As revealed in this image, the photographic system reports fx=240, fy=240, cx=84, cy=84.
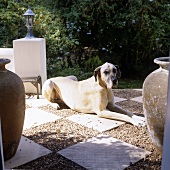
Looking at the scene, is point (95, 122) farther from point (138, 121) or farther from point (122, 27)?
point (122, 27)

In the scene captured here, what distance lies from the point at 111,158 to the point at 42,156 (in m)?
0.64

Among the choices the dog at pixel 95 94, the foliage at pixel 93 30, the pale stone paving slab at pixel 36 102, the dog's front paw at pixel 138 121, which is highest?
the foliage at pixel 93 30

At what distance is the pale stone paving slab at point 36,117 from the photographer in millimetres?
3024

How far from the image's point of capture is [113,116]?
304 centimetres

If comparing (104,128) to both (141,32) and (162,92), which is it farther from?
(141,32)

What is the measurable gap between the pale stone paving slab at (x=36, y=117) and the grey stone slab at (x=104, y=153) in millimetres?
793

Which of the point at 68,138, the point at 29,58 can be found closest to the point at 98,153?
the point at 68,138

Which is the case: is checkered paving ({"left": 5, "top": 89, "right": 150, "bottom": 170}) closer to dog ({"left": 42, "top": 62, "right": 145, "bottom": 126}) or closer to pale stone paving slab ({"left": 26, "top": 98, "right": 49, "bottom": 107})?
dog ({"left": 42, "top": 62, "right": 145, "bottom": 126})

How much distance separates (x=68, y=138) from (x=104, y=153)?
495mm

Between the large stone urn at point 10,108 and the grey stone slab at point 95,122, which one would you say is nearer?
the large stone urn at point 10,108

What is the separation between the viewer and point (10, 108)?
2002mm

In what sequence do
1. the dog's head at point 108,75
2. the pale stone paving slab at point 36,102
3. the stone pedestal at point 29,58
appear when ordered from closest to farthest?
the dog's head at point 108,75 → the pale stone paving slab at point 36,102 → the stone pedestal at point 29,58

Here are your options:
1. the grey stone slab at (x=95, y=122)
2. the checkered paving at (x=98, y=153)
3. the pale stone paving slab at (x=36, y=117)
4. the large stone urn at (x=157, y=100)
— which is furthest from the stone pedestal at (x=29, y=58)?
the large stone urn at (x=157, y=100)

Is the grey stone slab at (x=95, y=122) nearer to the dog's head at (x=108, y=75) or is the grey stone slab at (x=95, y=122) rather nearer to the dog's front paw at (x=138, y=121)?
the dog's front paw at (x=138, y=121)
